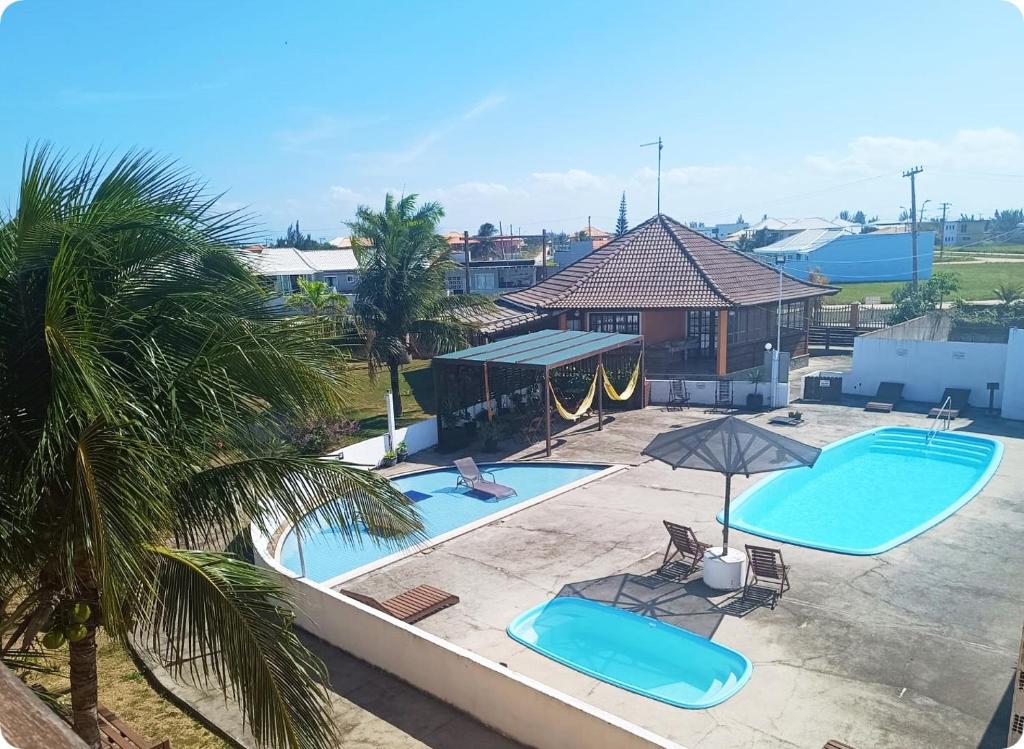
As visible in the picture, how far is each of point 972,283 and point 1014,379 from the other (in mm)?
43576

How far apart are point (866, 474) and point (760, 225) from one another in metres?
78.5

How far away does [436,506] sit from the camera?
47.9ft

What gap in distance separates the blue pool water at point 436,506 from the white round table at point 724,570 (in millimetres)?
3947

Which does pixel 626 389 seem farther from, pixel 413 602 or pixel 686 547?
pixel 413 602

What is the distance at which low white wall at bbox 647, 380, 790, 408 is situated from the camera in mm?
20750

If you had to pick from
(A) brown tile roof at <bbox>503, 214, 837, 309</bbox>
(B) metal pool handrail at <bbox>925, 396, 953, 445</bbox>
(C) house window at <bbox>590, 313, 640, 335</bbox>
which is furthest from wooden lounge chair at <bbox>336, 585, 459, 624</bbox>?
(C) house window at <bbox>590, 313, 640, 335</bbox>

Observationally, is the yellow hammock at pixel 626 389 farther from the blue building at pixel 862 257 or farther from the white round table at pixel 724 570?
the blue building at pixel 862 257

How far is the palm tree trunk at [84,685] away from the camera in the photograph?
4949mm

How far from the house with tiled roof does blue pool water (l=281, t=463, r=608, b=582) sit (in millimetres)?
7569

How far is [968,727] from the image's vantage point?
6.96 m

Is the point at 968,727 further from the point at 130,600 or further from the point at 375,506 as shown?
the point at 130,600

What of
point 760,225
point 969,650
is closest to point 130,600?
point 969,650

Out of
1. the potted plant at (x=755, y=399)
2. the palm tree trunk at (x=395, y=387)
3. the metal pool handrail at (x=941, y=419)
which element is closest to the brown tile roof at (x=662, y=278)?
the potted plant at (x=755, y=399)

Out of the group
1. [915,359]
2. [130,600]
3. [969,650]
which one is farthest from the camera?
[915,359]
